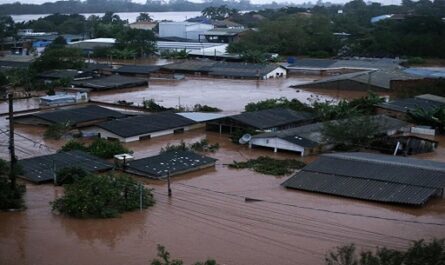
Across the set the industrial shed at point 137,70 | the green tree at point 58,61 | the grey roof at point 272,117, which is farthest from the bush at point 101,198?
the industrial shed at point 137,70

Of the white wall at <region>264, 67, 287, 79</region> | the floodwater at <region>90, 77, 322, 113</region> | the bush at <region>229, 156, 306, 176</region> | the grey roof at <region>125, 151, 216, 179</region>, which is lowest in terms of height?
the floodwater at <region>90, 77, 322, 113</region>

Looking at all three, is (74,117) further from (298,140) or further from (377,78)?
(377,78)

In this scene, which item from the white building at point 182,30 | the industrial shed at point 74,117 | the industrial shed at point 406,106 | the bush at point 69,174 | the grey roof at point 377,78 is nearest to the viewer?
the bush at point 69,174

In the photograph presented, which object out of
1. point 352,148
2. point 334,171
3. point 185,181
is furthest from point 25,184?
point 352,148

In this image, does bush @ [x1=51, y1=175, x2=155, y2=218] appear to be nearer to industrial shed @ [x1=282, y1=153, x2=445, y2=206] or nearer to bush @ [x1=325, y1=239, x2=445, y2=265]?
industrial shed @ [x1=282, y1=153, x2=445, y2=206]

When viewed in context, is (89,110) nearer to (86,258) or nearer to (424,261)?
(86,258)

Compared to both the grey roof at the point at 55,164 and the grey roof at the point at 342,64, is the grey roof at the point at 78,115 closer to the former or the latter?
the grey roof at the point at 55,164

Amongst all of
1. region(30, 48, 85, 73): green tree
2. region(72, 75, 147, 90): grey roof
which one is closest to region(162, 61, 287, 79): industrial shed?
region(72, 75, 147, 90): grey roof
